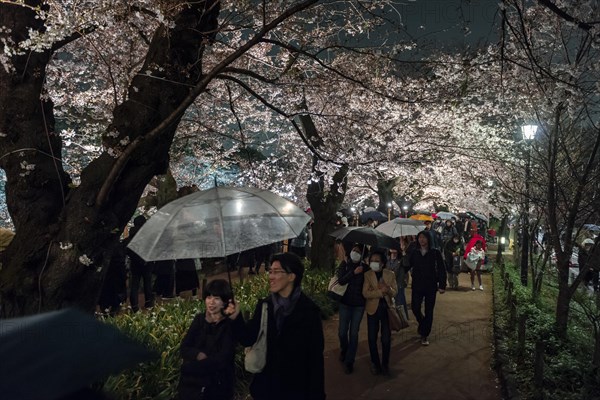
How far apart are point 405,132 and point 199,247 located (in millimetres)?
11944

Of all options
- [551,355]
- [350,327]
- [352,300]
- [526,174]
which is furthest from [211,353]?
[526,174]

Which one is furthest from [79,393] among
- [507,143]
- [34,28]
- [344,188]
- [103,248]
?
[507,143]

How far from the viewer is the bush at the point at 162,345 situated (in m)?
4.67

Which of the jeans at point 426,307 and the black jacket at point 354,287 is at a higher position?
the black jacket at point 354,287

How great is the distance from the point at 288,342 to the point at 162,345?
3.02 m

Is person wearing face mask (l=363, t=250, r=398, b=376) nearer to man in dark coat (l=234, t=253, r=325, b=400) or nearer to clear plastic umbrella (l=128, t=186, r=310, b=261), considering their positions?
clear plastic umbrella (l=128, t=186, r=310, b=261)

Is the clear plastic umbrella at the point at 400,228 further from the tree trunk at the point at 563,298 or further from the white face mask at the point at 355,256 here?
the white face mask at the point at 355,256

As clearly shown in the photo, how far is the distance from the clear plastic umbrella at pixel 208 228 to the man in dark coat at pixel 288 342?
2.25 ft

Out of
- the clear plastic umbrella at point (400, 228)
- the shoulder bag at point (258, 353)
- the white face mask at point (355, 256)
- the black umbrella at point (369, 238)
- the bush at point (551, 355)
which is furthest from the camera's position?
the clear plastic umbrella at point (400, 228)

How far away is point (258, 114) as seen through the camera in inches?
671

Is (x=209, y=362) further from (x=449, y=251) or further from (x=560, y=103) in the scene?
(x=449, y=251)

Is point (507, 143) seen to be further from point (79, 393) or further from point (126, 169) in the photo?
point (79, 393)

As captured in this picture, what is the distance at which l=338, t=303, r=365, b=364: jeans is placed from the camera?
6.41 meters

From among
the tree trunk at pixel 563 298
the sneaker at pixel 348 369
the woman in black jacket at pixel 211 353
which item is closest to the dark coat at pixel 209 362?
the woman in black jacket at pixel 211 353
